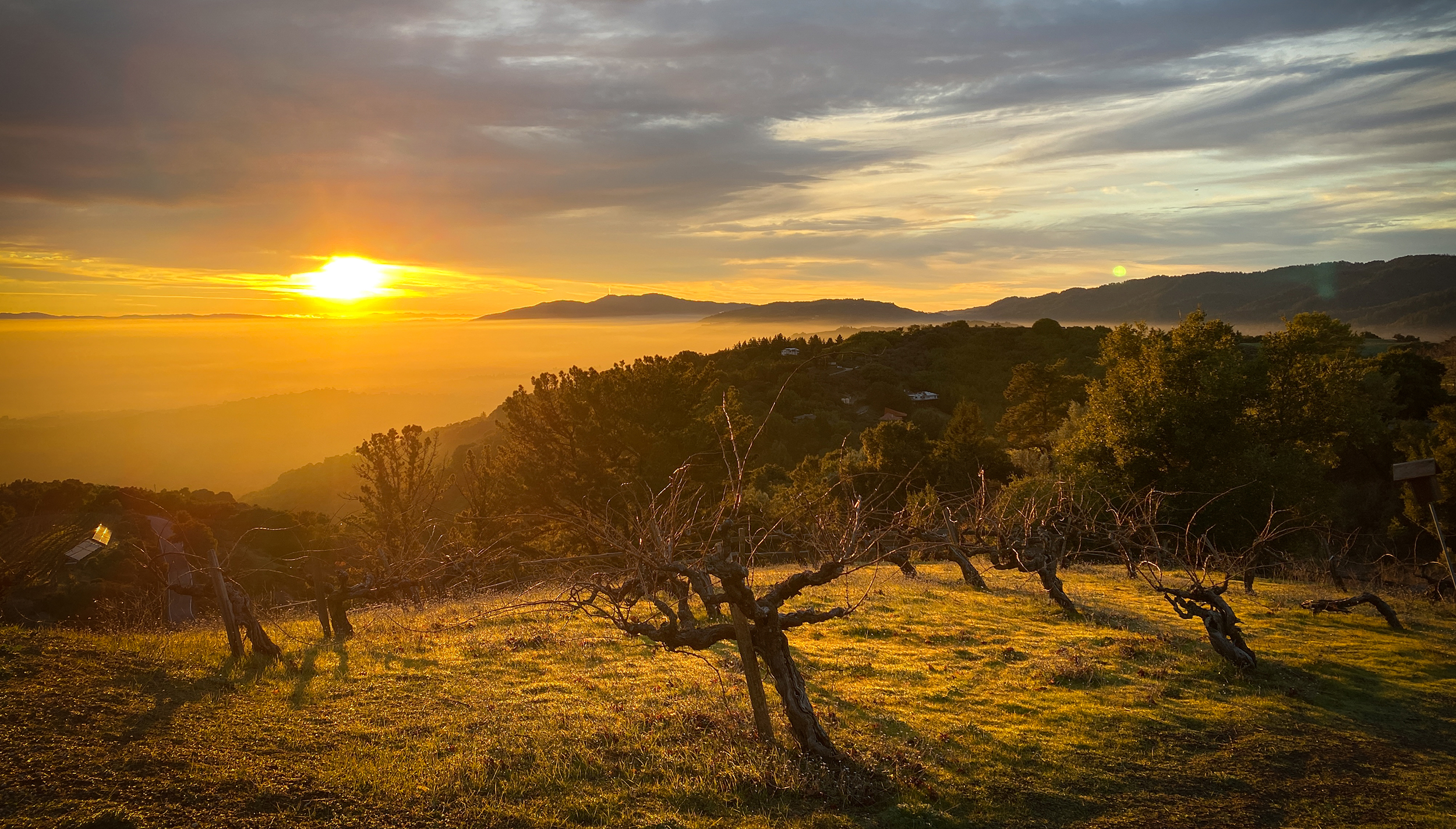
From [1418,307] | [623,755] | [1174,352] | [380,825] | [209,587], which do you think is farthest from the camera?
[1418,307]

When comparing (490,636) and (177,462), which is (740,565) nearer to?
(490,636)

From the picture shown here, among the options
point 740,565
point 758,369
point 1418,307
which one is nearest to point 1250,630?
point 740,565

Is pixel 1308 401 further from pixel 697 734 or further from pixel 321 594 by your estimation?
pixel 321 594

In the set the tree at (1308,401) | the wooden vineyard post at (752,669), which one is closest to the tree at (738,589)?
the wooden vineyard post at (752,669)

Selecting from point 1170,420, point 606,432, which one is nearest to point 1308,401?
point 1170,420

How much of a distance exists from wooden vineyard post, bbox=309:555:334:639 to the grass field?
29.6 inches

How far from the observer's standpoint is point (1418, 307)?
609ft

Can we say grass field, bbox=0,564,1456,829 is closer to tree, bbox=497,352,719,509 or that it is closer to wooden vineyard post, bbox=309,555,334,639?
wooden vineyard post, bbox=309,555,334,639

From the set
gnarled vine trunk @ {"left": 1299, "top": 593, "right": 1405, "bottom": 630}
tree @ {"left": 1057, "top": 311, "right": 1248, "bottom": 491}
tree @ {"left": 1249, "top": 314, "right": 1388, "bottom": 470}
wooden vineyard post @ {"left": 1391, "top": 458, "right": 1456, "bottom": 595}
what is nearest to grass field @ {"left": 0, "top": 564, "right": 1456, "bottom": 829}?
gnarled vine trunk @ {"left": 1299, "top": 593, "right": 1405, "bottom": 630}

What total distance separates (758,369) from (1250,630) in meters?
89.6

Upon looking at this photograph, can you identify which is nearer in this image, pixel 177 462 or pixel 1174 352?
pixel 1174 352

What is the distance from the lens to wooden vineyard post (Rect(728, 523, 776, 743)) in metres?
9.37

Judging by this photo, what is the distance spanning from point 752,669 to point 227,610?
10537mm

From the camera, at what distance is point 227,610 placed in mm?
13531
